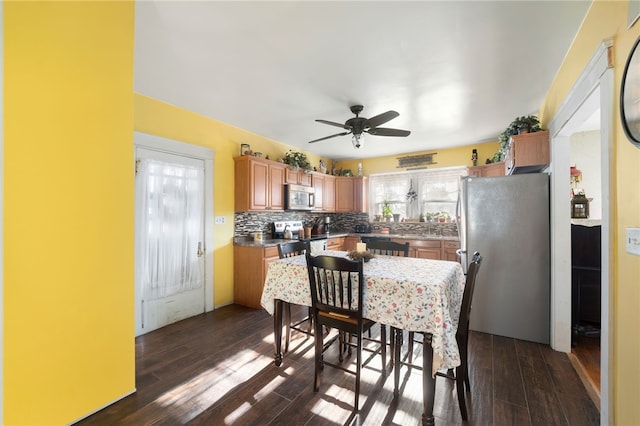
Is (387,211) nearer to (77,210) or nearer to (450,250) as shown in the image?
(450,250)

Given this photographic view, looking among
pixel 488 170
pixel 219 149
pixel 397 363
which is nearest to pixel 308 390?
pixel 397 363

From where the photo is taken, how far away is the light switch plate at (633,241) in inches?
44.3

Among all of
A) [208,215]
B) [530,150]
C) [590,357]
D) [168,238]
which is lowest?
[590,357]

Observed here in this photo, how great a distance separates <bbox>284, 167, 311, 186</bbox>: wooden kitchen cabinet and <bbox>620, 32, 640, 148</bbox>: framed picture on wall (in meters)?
3.80

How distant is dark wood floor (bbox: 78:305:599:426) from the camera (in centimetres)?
165

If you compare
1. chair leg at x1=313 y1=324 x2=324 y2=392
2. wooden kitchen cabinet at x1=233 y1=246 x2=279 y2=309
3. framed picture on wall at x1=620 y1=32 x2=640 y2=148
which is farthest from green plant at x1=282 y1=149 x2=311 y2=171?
framed picture on wall at x1=620 y1=32 x2=640 y2=148

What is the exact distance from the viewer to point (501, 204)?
2797 millimetres

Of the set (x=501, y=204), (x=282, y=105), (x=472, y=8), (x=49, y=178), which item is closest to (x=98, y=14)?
(x=49, y=178)

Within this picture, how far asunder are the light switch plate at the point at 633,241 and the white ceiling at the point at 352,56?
4.73 feet

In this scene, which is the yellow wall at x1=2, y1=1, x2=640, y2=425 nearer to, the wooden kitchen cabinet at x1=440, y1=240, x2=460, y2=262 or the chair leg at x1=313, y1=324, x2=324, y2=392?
the chair leg at x1=313, y1=324, x2=324, y2=392

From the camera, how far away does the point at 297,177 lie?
4.71 m

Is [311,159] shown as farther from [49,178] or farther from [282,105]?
[49,178]

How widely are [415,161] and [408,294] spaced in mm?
4201

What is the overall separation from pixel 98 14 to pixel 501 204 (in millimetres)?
3707
